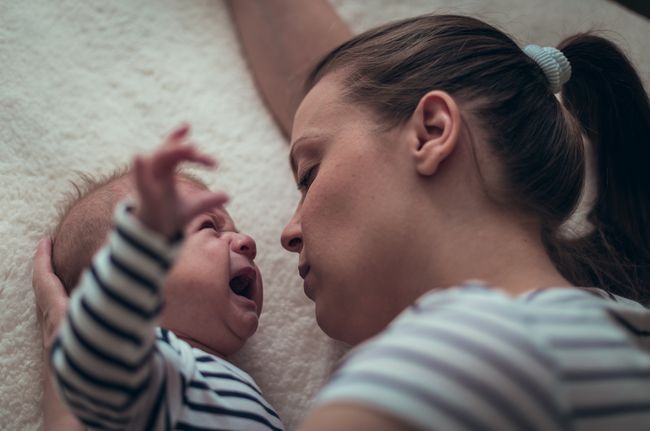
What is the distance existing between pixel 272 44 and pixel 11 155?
0.47 metres

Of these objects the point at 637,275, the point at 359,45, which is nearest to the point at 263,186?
the point at 359,45

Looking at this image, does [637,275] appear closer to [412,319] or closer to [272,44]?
[412,319]

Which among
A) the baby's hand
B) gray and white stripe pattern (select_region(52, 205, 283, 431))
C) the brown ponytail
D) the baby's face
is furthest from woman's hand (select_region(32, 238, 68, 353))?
the brown ponytail

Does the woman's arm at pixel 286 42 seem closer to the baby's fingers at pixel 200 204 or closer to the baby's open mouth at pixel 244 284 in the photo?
the baby's open mouth at pixel 244 284

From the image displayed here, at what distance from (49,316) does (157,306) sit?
16.9 inches

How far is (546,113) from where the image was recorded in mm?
832

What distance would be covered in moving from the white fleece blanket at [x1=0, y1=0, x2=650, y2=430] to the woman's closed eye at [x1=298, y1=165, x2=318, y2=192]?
0.25 metres

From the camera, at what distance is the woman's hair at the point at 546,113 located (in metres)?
0.80

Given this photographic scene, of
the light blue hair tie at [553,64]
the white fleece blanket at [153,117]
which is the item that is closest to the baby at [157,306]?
the white fleece blanket at [153,117]

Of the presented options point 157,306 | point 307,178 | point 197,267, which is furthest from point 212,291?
point 157,306

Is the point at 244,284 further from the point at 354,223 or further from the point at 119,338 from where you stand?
the point at 119,338

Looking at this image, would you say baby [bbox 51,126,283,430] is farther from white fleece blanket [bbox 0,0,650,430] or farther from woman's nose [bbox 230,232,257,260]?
white fleece blanket [bbox 0,0,650,430]

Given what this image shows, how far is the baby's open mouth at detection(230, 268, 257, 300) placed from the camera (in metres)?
0.96

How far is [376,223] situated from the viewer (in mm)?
765
